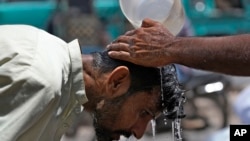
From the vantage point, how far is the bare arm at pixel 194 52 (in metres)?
2.95

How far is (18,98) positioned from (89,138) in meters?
4.22

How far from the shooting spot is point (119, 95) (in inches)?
122

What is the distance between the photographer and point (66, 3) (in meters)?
9.13

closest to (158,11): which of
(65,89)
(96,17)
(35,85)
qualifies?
(65,89)

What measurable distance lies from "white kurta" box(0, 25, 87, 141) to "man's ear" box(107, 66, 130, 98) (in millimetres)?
126

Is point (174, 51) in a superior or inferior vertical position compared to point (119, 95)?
superior

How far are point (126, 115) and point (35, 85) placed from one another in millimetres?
506

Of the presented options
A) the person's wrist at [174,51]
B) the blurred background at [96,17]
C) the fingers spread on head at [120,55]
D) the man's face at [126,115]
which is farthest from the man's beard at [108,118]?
the blurred background at [96,17]

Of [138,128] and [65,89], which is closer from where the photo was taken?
[65,89]

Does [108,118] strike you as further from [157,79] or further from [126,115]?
[157,79]

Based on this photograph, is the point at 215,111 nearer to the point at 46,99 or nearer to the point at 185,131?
the point at 185,131

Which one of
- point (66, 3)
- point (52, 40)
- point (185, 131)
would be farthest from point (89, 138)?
point (52, 40)

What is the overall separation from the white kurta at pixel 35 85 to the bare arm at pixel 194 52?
0.75 ft

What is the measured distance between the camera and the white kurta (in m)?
2.79
